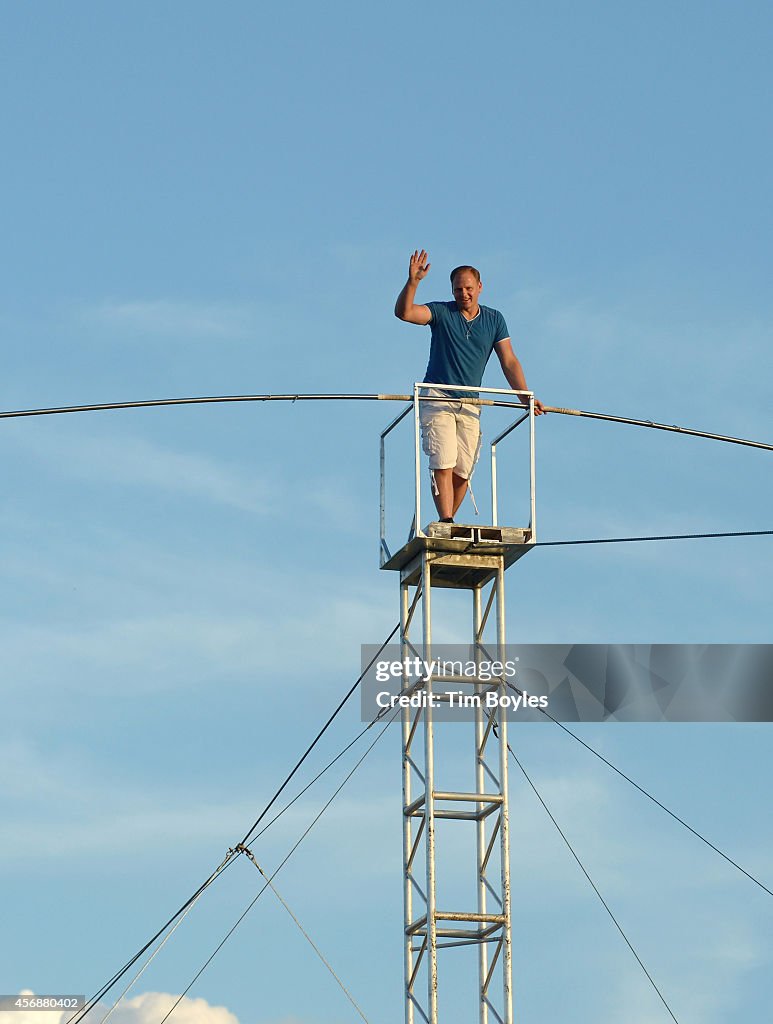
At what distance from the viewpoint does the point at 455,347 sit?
20594 mm

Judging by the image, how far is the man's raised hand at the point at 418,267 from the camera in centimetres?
2000

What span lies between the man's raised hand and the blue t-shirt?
58cm

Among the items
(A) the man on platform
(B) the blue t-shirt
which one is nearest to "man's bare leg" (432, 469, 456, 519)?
(A) the man on platform

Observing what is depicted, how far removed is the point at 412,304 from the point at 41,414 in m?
4.12

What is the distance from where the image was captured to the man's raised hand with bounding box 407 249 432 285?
2000 cm

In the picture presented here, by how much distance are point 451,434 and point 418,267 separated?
1.58 m

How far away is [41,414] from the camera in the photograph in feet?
58.0

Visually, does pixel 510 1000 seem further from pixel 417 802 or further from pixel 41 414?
pixel 41 414

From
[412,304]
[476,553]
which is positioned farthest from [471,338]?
[476,553]

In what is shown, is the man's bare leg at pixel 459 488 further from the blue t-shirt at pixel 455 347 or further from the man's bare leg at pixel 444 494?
the blue t-shirt at pixel 455 347

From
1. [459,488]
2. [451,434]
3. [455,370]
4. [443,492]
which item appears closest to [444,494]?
[443,492]

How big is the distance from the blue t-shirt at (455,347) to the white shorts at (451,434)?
241mm

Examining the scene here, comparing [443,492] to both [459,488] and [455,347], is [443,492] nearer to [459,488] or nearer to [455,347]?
[459,488]

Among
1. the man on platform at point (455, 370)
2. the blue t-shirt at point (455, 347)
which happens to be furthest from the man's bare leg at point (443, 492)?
the blue t-shirt at point (455, 347)
